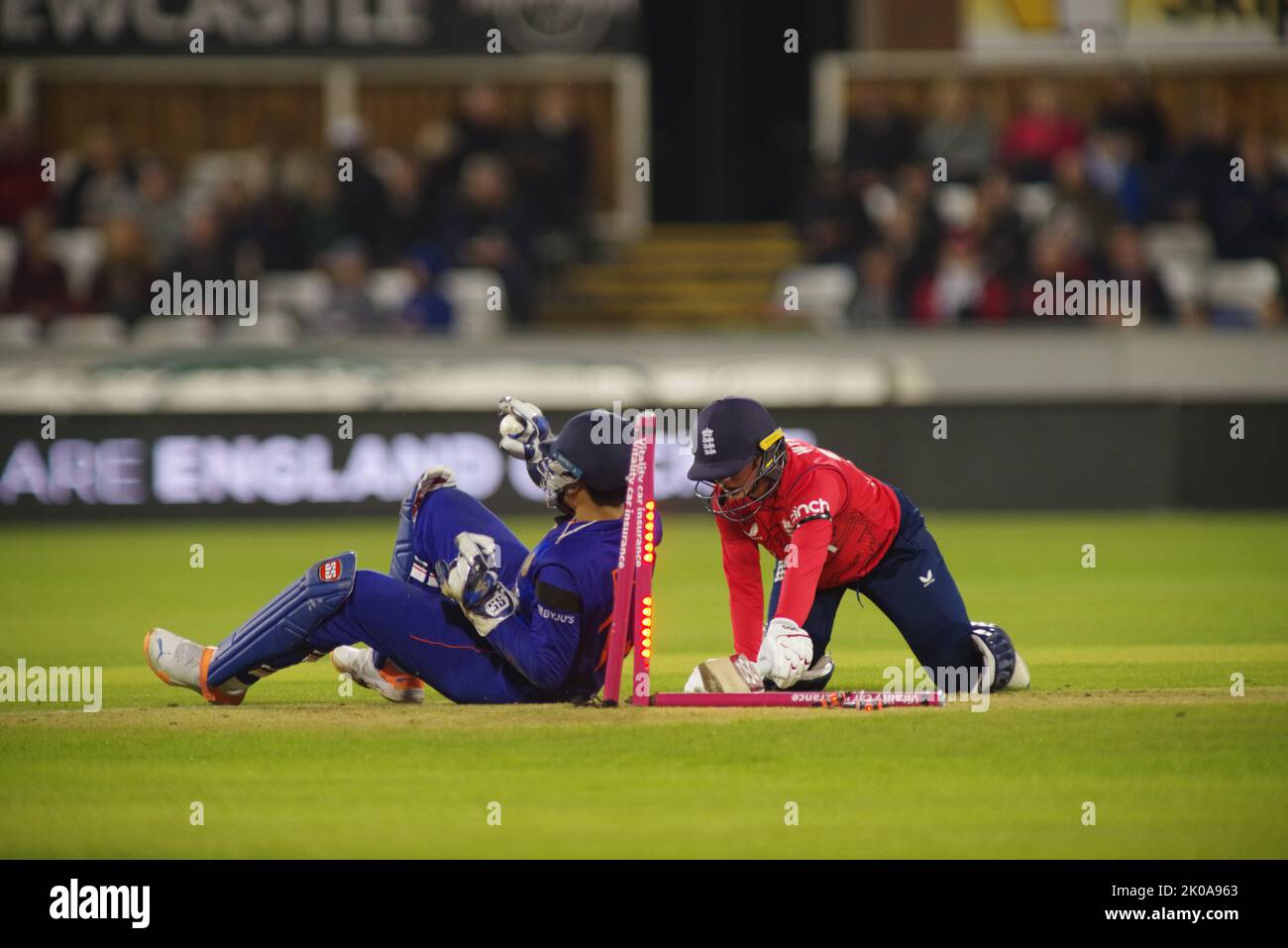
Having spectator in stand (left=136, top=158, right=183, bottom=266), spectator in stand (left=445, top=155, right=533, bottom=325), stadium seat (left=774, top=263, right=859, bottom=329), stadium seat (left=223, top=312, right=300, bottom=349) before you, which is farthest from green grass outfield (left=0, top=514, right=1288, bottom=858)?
spectator in stand (left=136, top=158, right=183, bottom=266)

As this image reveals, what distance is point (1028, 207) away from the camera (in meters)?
24.3

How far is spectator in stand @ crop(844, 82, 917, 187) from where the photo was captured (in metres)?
25.1

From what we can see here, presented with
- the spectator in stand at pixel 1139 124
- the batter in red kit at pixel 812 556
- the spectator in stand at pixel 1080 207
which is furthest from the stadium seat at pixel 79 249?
the batter in red kit at pixel 812 556

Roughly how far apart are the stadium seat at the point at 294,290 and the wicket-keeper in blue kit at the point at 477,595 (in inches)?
615

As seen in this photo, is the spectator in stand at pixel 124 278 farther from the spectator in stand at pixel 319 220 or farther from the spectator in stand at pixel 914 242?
the spectator in stand at pixel 914 242

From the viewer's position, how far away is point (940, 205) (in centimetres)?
2494

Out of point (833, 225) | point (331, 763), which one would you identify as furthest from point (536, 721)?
point (833, 225)

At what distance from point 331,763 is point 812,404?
14.1 m

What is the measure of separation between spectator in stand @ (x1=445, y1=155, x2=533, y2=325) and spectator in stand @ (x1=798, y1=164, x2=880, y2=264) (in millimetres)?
3850

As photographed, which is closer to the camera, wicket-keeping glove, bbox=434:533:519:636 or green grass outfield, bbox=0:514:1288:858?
green grass outfield, bbox=0:514:1288:858

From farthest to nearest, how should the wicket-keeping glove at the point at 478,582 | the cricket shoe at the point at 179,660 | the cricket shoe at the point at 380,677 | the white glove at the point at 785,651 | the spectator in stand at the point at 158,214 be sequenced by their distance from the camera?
the spectator in stand at the point at 158,214 < the cricket shoe at the point at 380,677 < the cricket shoe at the point at 179,660 < the white glove at the point at 785,651 < the wicket-keeping glove at the point at 478,582

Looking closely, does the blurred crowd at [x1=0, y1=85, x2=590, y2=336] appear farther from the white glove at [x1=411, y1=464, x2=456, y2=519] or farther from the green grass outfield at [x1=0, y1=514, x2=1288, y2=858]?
the white glove at [x1=411, y1=464, x2=456, y2=519]

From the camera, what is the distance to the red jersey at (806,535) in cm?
887

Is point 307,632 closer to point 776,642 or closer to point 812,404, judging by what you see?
point 776,642
